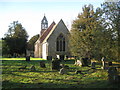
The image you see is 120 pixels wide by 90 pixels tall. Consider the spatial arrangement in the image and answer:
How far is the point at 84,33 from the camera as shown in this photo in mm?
21734

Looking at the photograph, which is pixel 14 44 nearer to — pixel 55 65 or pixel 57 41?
pixel 57 41

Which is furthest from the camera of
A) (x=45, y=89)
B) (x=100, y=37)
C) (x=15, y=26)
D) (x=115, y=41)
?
(x=15, y=26)

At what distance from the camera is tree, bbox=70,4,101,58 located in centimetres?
2086

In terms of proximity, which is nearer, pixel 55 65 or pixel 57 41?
pixel 55 65

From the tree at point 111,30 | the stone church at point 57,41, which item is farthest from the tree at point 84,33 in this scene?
the tree at point 111,30

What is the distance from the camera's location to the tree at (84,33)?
2086cm

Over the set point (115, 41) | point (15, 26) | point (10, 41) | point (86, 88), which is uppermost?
point (15, 26)

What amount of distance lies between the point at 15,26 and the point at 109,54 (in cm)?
4027

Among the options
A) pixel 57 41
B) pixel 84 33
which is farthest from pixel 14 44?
pixel 84 33

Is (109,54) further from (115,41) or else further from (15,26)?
(15,26)

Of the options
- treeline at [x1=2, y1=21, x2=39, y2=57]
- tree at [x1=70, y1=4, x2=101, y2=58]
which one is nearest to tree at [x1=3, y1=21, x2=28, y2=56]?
treeline at [x1=2, y1=21, x2=39, y2=57]

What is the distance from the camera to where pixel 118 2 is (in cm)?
1204

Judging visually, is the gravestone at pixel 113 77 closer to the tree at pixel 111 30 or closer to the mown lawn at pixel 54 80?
the mown lawn at pixel 54 80

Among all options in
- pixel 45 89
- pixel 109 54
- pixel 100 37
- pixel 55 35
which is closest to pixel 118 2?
pixel 100 37
